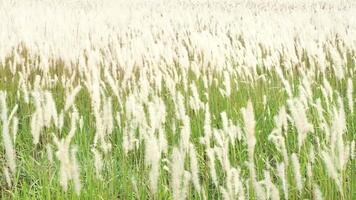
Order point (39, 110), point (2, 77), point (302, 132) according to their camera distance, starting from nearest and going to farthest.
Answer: point (302, 132) → point (39, 110) → point (2, 77)

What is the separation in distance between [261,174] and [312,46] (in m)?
1.59

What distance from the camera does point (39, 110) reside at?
2.11 meters

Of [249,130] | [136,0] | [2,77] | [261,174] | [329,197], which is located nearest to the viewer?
[249,130]

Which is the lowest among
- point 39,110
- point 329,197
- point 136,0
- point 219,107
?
point 329,197

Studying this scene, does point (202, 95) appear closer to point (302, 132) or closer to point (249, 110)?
point (302, 132)

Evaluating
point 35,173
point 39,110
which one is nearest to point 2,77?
point 35,173

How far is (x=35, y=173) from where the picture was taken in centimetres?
286

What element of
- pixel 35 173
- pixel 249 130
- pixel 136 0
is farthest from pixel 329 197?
pixel 136 0

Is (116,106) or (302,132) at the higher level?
(116,106)

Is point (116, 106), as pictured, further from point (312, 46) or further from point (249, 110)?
point (249, 110)

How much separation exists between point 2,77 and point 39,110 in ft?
7.48

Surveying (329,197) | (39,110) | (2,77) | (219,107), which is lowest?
(329,197)

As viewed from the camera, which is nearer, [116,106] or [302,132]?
[302,132]

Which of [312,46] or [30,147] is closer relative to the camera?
[30,147]
